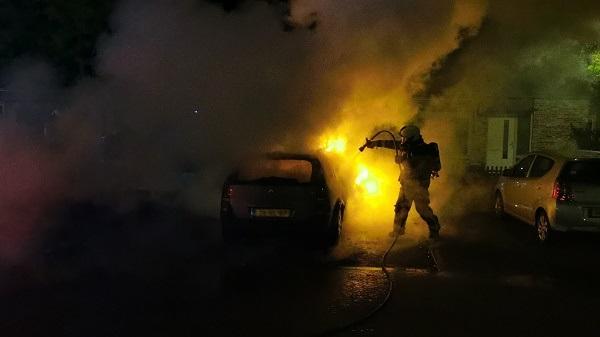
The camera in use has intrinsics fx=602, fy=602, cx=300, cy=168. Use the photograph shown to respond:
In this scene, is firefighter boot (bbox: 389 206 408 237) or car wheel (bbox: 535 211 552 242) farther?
firefighter boot (bbox: 389 206 408 237)

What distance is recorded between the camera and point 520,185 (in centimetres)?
1032

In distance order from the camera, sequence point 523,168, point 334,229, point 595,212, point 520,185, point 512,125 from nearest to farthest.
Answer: point 595,212 → point 334,229 → point 520,185 → point 523,168 → point 512,125

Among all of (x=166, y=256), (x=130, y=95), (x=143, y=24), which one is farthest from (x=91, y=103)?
(x=166, y=256)

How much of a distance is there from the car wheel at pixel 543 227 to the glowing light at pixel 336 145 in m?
3.75

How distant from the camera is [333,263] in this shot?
25.3ft

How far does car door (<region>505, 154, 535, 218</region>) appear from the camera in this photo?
402 inches

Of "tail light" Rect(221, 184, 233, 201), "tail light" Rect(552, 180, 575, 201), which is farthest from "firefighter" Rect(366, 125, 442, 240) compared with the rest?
"tail light" Rect(221, 184, 233, 201)

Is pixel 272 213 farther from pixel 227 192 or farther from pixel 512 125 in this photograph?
pixel 512 125

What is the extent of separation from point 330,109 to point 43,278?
5775 mm

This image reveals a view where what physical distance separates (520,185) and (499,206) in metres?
1.43

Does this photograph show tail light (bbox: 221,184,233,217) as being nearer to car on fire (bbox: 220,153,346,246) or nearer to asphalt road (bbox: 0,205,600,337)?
car on fire (bbox: 220,153,346,246)

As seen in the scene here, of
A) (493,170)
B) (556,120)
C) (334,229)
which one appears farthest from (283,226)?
(556,120)

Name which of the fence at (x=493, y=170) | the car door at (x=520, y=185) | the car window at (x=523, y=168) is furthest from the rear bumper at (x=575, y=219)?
the fence at (x=493, y=170)

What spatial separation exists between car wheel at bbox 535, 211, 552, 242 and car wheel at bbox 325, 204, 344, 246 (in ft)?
10.3
